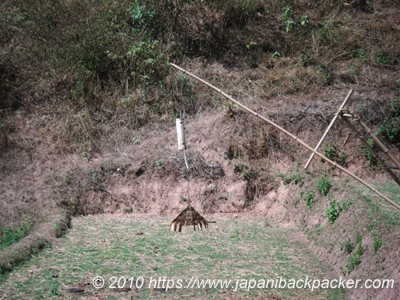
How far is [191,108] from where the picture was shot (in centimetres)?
1221

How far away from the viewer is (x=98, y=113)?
474 inches

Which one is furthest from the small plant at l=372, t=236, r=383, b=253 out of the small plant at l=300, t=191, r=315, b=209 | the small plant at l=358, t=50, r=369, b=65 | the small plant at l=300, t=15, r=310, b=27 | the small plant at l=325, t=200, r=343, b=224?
the small plant at l=300, t=15, r=310, b=27

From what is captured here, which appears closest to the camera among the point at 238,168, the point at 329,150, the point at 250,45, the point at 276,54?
the point at 238,168

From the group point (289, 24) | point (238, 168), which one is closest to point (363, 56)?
A: point (289, 24)

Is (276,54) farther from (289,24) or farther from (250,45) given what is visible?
(289,24)

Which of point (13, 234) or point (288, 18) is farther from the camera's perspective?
point (288, 18)

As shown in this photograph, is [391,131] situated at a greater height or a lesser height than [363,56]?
lesser

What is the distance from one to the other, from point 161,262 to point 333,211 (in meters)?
2.48

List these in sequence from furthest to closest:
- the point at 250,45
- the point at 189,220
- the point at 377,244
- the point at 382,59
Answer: the point at 250,45 < the point at 382,59 < the point at 189,220 < the point at 377,244

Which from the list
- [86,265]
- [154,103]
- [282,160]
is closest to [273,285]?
[86,265]

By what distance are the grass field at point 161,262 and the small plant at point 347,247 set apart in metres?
0.38

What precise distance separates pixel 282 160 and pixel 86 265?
543cm

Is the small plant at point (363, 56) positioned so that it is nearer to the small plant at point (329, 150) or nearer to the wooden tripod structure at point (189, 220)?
the small plant at point (329, 150)

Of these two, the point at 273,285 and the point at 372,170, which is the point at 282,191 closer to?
the point at 372,170
